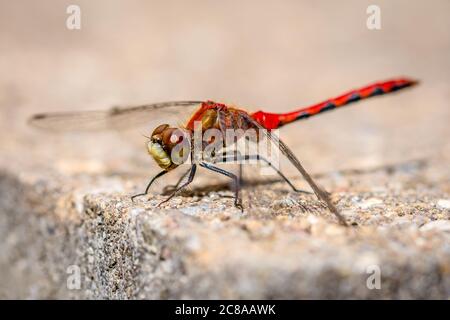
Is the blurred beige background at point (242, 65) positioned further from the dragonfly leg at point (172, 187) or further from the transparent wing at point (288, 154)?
the transparent wing at point (288, 154)

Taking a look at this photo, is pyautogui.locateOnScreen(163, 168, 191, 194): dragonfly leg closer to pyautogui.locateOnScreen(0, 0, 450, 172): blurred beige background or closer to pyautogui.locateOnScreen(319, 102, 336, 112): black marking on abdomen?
pyautogui.locateOnScreen(0, 0, 450, 172): blurred beige background

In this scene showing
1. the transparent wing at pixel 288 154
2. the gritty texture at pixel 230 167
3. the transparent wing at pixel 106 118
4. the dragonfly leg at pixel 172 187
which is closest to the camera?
the gritty texture at pixel 230 167

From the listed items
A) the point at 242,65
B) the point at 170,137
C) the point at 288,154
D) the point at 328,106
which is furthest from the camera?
the point at 242,65

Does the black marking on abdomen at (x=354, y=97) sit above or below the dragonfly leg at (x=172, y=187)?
above

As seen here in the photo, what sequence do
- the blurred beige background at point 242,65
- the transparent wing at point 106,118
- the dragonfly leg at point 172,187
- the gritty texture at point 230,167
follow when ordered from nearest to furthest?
the gritty texture at point 230,167
the dragonfly leg at point 172,187
the transparent wing at point 106,118
the blurred beige background at point 242,65

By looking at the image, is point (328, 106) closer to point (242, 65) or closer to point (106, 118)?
point (106, 118)

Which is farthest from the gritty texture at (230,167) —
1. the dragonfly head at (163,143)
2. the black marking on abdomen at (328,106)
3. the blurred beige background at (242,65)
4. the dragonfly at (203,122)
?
the black marking on abdomen at (328,106)

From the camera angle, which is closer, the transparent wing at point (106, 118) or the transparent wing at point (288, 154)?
the transparent wing at point (288, 154)

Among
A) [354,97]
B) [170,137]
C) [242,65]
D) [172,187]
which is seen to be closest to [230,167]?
[172,187]

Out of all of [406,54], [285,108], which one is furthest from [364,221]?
[406,54]
